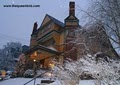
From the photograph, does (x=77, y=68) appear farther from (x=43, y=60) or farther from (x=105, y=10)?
(x=43, y=60)

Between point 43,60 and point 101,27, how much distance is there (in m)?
21.1

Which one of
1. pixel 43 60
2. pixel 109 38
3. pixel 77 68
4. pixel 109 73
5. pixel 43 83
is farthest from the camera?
pixel 43 60

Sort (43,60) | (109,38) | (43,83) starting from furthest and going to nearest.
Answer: (43,60) → (43,83) → (109,38)

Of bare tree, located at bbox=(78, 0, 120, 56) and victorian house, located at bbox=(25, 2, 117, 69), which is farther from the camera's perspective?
victorian house, located at bbox=(25, 2, 117, 69)

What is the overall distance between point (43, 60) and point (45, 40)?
10.6 feet

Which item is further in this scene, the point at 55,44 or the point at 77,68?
the point at 55,44

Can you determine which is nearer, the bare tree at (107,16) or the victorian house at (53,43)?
the bare tree at (107,16)

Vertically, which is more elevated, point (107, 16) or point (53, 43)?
point (53, 43)

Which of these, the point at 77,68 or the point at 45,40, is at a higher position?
the point at 45,40

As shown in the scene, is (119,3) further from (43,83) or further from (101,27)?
(43,83)

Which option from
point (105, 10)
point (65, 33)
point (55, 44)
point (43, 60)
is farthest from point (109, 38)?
point (43, 60)

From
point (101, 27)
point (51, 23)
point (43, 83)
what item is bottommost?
point (43, 83)

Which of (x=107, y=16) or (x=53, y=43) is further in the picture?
(x=53, y=43)

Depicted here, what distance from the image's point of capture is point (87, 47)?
39.0 feet
